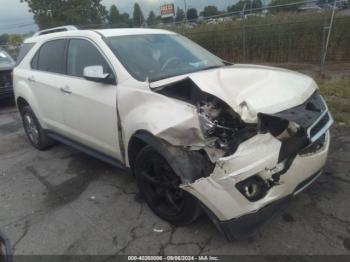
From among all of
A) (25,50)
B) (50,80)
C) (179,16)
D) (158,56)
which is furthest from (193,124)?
(179,16)

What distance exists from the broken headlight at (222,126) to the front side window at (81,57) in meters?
1.38

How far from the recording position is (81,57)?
13.3ft

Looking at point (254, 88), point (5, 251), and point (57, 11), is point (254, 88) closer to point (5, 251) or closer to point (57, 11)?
point (5, 251)

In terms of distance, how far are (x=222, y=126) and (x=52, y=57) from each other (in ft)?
10.0

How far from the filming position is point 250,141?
246 cm

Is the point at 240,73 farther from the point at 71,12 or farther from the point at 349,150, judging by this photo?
the point at 71,12

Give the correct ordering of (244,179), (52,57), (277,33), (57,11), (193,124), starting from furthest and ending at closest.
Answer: (57,11), (277,33), (52,57), (193,124), (244,179)

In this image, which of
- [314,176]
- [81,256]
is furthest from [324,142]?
[81,256]

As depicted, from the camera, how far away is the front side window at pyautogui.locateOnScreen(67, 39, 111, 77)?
3.72 meters

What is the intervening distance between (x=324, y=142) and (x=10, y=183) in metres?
3.86

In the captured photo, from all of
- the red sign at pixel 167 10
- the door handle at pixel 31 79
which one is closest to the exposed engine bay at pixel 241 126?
the door handle at pixel 31 79

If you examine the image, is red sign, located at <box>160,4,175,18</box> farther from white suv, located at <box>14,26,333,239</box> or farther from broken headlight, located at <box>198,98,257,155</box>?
broken headlight, located at <box>198,98,257,155</box>

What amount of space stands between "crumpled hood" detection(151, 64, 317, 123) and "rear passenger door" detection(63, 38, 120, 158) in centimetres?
70

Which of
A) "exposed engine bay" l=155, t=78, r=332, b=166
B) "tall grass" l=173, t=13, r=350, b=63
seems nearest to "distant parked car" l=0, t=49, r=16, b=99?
"tall grass" l=173, t=13, r=350, b=63
